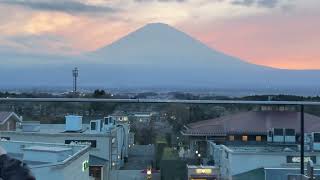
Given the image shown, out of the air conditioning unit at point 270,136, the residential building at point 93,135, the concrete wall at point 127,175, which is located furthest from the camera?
the residential building at point 93,135

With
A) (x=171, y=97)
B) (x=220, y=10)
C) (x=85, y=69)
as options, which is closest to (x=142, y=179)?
(x=171, y=97)

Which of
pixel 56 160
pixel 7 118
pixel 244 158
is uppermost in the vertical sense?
pixel 7 118

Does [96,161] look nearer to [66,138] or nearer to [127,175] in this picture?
[127,175]

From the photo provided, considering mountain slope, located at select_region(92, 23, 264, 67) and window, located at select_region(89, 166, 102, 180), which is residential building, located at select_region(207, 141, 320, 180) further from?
mountain slope, located at select_region(92, 23, 264, 67)

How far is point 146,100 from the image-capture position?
3498 mm

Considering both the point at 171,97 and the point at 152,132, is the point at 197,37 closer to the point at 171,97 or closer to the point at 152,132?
the point at 152,132

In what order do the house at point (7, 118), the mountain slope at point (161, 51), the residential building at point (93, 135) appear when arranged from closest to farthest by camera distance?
the house at point (7, 118)
the residential building at point (93, 135)
the mountain slope at point (161, 51)

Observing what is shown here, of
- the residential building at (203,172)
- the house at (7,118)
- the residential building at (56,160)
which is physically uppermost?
the house at (7,118)

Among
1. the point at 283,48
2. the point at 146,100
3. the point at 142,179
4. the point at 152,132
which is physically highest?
the point at 283,48

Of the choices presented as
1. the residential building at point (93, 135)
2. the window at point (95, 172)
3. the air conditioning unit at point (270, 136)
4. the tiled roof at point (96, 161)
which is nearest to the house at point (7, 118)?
the window at point (95, 172)

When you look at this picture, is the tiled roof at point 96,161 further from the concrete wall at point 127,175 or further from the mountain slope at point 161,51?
the mountain slope at point 161,51

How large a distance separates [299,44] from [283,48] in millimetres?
1228

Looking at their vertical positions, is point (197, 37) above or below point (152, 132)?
above

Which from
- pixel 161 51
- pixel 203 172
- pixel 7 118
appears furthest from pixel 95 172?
pixel 161 51
